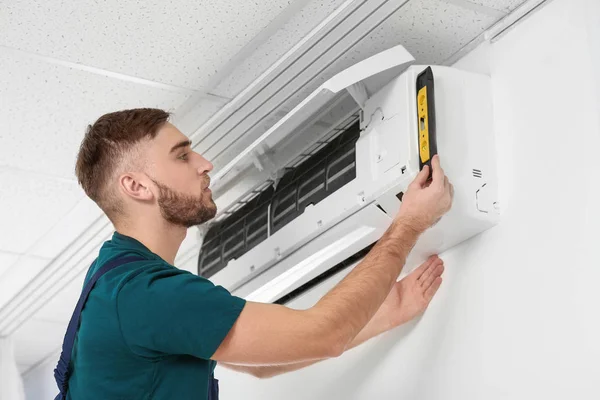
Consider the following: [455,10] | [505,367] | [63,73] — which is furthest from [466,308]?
[63,73]

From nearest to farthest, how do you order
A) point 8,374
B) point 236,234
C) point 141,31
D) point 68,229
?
point 141,31 → point 236,234 → point 68,229 → point 8,374

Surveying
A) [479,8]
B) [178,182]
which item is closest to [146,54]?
[178,182]

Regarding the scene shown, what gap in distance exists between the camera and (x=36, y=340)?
402 centimetres

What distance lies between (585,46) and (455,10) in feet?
1.02

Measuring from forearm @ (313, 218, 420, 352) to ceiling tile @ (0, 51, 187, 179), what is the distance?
2.61 feet

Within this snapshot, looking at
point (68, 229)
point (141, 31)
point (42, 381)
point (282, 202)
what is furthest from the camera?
point (42, 381)

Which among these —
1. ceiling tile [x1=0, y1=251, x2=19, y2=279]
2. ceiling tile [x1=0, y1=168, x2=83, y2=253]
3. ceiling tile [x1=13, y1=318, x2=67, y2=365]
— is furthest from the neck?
ceiling tile [x1=13, y1=318, x2=67, y2=365]

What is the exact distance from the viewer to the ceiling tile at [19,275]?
3250mm

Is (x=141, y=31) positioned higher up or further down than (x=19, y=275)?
further down

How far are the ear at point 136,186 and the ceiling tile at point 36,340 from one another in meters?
2.18

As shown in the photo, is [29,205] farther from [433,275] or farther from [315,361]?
[433,275]

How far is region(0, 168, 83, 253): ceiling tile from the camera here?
8.83 ft

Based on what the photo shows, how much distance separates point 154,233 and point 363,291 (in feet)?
1.56

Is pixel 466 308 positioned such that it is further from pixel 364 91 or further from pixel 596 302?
pixel 364 91
